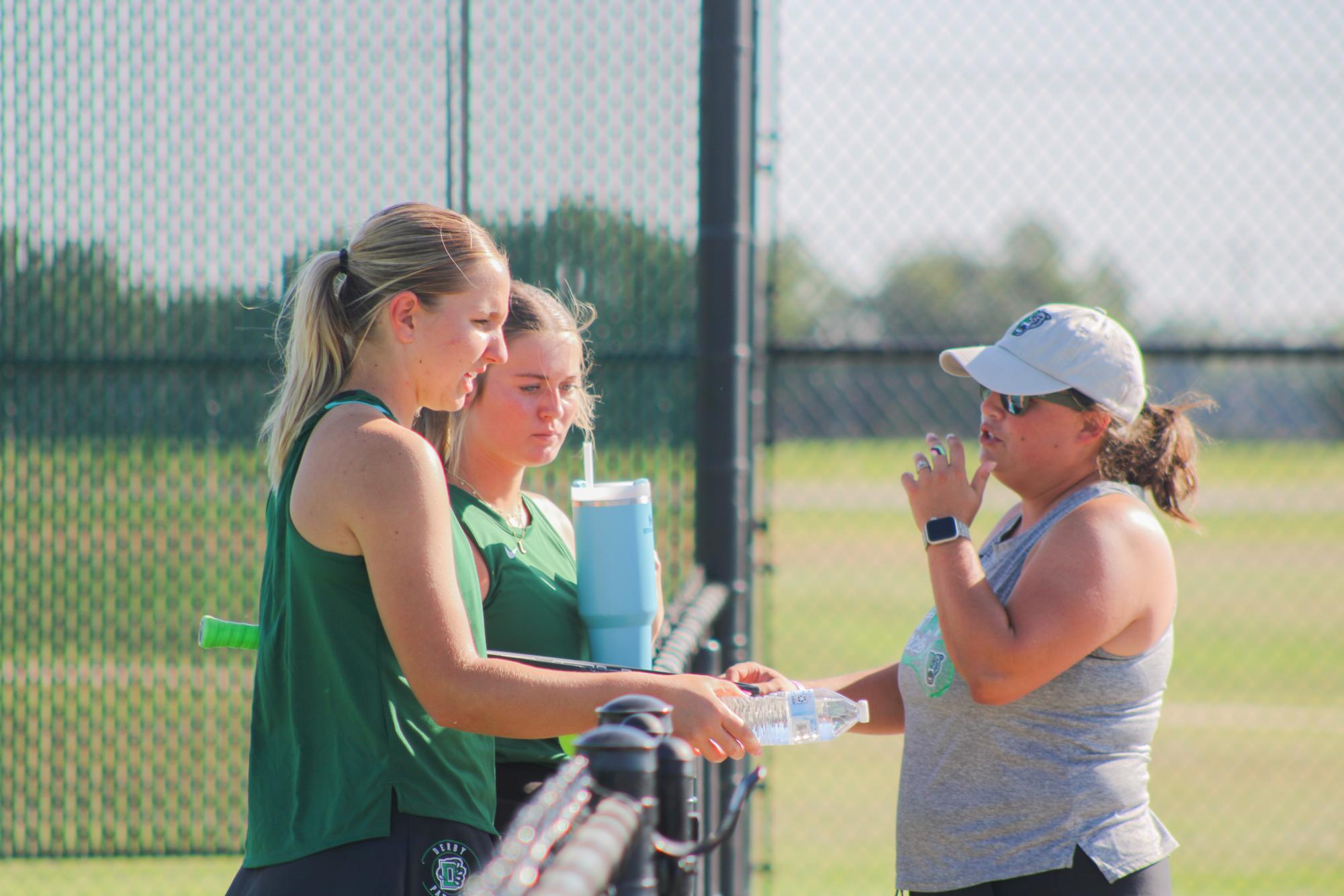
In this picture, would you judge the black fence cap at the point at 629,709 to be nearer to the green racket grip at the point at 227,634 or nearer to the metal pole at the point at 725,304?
the green racket grip at the point at 227,634

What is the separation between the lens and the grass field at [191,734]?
4094 millimetres

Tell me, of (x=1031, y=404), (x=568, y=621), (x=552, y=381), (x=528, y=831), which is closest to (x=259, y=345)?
(x=552, y=381)

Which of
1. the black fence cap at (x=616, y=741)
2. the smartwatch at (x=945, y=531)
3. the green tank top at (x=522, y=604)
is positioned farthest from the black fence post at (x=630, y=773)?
the smartwatch at (x=945, y=531)

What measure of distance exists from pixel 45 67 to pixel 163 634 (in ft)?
6.27

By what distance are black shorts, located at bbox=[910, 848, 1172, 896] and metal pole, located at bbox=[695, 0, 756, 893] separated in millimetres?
1607

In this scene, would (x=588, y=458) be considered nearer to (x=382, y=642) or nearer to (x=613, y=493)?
(x=613, y=493)

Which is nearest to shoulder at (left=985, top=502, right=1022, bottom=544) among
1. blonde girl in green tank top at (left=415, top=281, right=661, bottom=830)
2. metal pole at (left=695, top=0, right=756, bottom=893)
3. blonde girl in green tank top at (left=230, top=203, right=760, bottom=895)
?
blonde girl in green tank top at (left=415, top=281, right=661, bottom=830)

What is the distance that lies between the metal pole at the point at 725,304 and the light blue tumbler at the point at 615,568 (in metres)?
1.52

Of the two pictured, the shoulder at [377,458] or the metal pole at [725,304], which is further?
the metal pole at [725,304]

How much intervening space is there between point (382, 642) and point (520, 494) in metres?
0.94

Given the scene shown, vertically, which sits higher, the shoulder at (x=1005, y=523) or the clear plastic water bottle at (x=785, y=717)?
the shoulder at (x=1005, y=523)

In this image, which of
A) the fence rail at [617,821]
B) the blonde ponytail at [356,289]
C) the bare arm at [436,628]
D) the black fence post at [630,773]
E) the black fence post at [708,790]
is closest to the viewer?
the fence rail at [617,821]

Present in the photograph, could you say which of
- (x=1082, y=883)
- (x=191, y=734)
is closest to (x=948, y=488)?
(x=1082, y=883)

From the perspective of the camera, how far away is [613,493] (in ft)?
7.98
